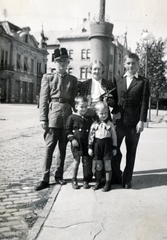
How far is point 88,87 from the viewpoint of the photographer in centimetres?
449

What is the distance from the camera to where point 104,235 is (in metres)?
2.85

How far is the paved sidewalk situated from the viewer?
2.88 meters

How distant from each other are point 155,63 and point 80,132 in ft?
43.0

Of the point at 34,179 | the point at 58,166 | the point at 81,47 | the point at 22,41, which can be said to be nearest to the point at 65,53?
the point at 58,166

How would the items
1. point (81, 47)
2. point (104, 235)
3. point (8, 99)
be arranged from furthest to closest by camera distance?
point (81, 47) < point (8, 99) < point (104, 235)

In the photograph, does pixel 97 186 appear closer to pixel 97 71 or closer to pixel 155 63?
pixel 97 71

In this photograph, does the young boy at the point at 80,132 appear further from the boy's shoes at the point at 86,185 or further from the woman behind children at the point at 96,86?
the woman behind children at the point at 96,86

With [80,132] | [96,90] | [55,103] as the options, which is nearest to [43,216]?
[80,132]

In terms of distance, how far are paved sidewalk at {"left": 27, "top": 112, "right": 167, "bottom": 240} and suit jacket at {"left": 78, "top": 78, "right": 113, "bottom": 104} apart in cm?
140

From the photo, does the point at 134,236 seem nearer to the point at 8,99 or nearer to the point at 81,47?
the point at 8,99

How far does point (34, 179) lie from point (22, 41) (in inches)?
1592

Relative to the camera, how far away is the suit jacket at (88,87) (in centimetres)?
441

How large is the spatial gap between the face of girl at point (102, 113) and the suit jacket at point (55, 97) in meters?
0.52

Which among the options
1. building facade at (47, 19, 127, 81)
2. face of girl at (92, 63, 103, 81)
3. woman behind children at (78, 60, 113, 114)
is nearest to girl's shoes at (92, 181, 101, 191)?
woman behind children at (78, 60, 113, 114)
